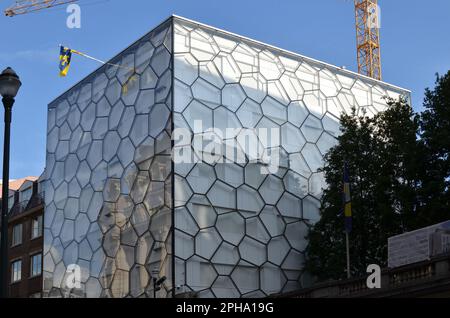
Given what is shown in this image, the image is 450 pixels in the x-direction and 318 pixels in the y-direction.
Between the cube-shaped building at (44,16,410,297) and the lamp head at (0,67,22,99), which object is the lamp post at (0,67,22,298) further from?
the cube-shaped building at (44,16,410,297)

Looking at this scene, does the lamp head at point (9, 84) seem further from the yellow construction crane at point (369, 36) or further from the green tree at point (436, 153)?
the yellow construction crane at point (369, 36)

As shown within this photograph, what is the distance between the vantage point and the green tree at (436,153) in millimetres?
34375

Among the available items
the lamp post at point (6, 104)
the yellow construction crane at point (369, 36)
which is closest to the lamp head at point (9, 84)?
the lamp post at point (6, 104)

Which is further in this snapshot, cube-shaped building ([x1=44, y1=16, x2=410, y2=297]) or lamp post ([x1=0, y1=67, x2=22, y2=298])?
cube-shaped building ([x1=44, y1=16, x2=410, y2=297])

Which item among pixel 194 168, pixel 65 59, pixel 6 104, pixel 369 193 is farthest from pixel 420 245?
pixel 65 59

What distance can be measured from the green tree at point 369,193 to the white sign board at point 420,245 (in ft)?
20.9

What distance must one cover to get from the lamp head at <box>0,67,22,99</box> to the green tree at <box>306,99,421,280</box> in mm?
24980

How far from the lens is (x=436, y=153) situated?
35.8 metres

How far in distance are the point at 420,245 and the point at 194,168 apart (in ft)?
52.5

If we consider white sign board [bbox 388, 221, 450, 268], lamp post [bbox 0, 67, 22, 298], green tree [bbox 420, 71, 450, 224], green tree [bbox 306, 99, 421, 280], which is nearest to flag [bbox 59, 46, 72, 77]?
green tree [bbox 306, 99, 421, 280]

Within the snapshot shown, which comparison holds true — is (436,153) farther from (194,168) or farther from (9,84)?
(9,84)

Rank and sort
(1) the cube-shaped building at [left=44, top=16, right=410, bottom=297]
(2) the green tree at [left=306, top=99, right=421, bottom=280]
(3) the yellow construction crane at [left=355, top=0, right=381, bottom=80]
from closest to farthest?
(2) the green tree at [left=306, top=99, right=421, bottom=280]
(1) the cube-shaped building at [left=44, top=16, right=410, bottom=297]
(3) the yellow construction crane at [left=355, top=0, right=381, bottom=80]

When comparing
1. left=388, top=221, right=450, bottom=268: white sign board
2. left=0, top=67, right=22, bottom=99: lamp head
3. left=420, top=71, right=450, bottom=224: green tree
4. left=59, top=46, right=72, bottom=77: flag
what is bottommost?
left=388, top=221, right=450, bottom=268: white sign board

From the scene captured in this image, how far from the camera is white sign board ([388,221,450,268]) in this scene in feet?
91.5
